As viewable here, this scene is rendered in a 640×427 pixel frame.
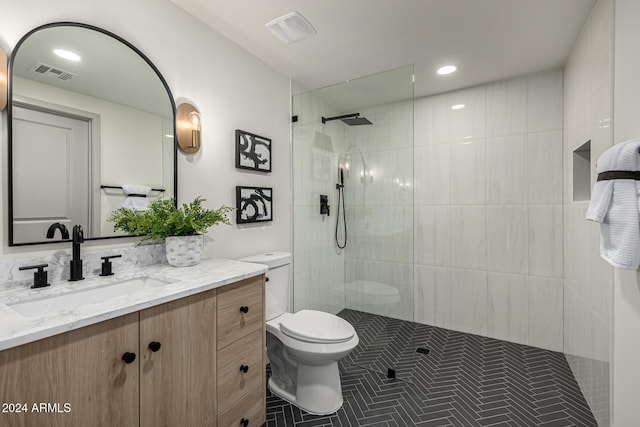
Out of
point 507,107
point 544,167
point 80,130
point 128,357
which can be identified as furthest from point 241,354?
point 507,107

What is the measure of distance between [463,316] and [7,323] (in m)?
3.29

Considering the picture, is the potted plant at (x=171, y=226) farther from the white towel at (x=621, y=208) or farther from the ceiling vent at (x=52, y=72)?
the white towel at (x=621, y=208)

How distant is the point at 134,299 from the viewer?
1.07 metres

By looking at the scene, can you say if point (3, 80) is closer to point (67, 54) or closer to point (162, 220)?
point (67, 54)

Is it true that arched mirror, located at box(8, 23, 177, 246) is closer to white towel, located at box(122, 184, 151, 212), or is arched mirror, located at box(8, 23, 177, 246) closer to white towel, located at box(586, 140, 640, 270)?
white towel, located at box(122, 184, 151, 212)

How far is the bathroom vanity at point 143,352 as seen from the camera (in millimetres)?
829

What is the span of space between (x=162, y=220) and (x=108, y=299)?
470mm

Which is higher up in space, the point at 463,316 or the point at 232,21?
the point at 232,21

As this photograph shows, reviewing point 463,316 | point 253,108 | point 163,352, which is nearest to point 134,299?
point 163,352

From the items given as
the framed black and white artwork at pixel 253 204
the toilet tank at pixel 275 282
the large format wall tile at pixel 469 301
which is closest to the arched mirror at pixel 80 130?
the framed black and white artwork at pixel 253 204

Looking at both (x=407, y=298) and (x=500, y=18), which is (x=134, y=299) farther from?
(x=500, y=18)

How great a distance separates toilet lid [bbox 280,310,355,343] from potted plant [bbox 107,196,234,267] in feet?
2.40

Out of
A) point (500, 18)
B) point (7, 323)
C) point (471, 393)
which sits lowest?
Result: point (471, 393)

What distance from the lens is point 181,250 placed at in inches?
62.9
